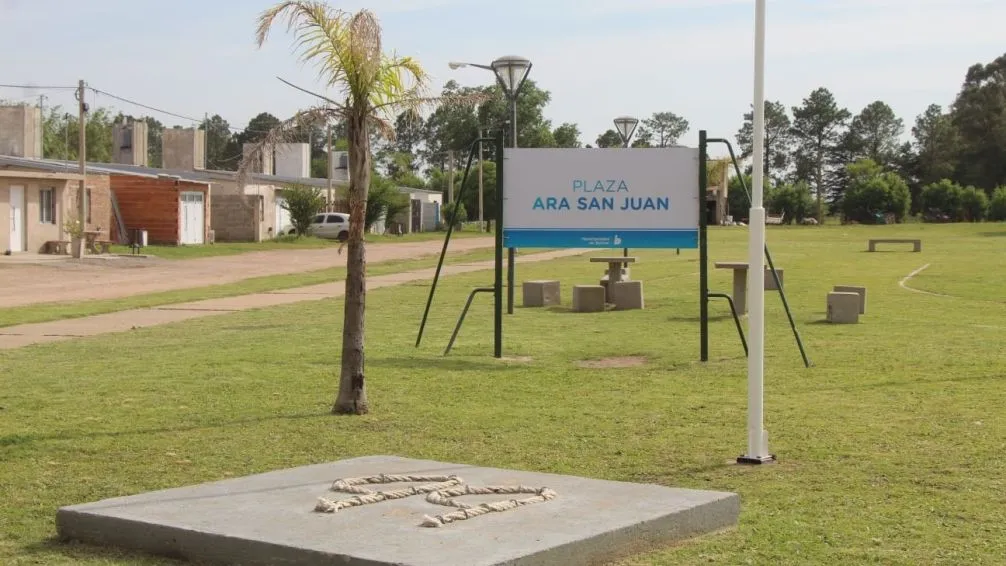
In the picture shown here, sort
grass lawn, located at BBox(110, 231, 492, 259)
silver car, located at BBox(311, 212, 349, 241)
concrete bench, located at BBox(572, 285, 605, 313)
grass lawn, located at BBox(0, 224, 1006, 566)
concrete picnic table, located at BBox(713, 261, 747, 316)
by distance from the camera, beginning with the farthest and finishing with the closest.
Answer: silver car, located at BBox(311, 212, 349, 241) < grass lawn, located at BBox(110, 231, 492, 259) < concrete bench, located at BBox(572, 285, 605, 313) < concrete picnic table, located at BBox(713, 261, 747, 316) < grass lawn, located at BBox(0, 224, 1006, 566)

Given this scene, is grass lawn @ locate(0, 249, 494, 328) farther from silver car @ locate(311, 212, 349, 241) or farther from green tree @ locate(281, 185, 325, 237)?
silver car @ locate(311, 212, 349, 241)

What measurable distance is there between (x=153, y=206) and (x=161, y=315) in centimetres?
3243

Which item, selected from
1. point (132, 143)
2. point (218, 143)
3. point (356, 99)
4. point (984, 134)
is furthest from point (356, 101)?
point (218, 143)

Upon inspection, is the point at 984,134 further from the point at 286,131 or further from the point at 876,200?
the point at 286,131

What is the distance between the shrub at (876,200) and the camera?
3969 inches

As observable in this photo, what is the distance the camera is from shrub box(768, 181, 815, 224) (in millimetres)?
108269

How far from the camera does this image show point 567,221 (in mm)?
14922

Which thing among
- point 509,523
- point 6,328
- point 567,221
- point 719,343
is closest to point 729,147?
point 567,221

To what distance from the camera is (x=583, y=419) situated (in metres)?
10.5

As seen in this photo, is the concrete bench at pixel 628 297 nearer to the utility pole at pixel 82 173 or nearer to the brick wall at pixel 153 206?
the utility pole at pixel 82 173

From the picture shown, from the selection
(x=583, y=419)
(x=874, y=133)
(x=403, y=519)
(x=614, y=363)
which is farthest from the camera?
(x=874, y=133)

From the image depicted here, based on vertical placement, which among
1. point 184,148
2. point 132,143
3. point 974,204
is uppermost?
point 132,143

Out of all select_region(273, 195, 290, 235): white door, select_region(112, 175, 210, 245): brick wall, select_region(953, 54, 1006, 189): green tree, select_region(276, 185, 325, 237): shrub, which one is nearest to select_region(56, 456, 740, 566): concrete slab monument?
select_region(112, 175, 210, 245): brick wall

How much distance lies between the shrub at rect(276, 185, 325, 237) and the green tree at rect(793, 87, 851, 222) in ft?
271
